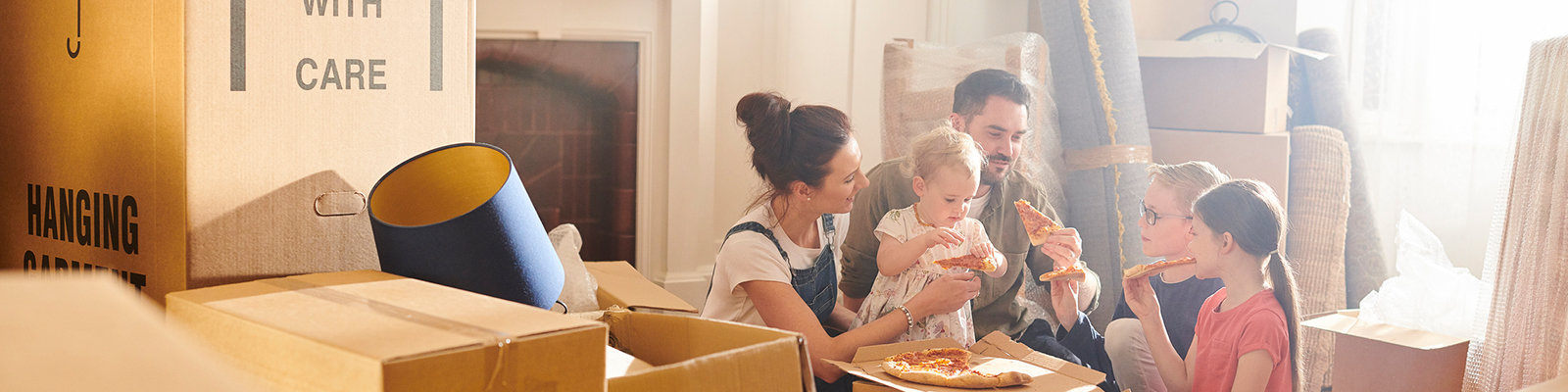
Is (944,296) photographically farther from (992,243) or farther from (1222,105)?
(1222,105)

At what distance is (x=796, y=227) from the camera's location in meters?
2.07

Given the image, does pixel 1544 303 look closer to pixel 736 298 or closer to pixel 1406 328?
pixel 1406 328

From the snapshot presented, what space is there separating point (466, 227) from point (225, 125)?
1.15 ft

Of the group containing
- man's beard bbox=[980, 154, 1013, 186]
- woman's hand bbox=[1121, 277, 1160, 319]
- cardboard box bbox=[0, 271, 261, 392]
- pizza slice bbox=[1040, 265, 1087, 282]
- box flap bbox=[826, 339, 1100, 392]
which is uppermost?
man's beard bbox=[980, 154, 1013, 186]

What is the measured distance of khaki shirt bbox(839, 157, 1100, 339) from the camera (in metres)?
2.13

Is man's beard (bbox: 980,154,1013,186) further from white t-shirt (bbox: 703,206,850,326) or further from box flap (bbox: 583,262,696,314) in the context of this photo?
box flap (bbox: 583,262,696,314)

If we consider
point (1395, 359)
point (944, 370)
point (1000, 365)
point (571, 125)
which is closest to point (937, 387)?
point (944, 370)

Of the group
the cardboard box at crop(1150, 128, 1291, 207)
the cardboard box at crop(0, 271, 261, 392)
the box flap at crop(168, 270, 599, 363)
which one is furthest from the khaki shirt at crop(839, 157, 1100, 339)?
the cardboard box at crop(0, 271, 261, 392)

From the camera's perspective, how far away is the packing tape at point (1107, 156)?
2150mm

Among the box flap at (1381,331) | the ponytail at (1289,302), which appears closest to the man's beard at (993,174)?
the ponytail at (1289,302)

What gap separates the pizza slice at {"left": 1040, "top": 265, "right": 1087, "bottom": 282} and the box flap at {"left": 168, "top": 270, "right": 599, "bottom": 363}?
1.47 meters

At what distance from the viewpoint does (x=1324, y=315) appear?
6.48 feet

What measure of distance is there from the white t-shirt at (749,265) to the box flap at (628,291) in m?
0.14

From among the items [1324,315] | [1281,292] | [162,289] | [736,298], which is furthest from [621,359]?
[1324,315]
